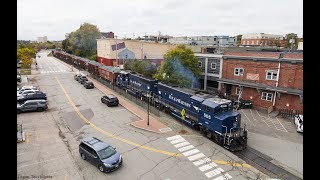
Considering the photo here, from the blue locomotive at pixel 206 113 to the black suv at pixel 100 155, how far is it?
964 cm

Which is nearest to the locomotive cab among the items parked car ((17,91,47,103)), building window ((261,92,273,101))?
building window ((261,92,273,101))

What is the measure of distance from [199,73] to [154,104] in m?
13.2

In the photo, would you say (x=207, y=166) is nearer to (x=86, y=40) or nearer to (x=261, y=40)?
(x=86, y=40)

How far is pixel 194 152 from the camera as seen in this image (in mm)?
20422

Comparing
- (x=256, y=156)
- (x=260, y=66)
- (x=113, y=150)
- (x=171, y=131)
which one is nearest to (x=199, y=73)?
(x=260, y=66)

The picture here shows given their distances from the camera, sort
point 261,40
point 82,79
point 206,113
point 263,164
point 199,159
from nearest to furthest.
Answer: point 263,164
point 199,159
point 206,113
point 82,79
point 261,40

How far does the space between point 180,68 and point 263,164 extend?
78.3 feet

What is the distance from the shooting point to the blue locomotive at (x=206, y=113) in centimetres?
2130

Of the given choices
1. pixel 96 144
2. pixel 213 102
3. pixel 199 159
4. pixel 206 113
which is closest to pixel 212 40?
pixel 213 102

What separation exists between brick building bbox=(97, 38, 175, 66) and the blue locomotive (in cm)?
3081

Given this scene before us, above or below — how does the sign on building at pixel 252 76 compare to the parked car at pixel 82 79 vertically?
above

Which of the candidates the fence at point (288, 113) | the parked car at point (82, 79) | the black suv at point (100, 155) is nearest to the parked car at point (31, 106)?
the black suv at point (100, 155)

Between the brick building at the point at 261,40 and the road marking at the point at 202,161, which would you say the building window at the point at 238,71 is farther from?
the brick building at the point at 261,40

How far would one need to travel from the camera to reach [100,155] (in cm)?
1744
